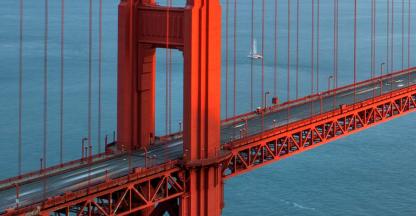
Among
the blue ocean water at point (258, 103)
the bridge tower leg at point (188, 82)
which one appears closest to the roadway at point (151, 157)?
the bridge tower leg at point (188, 82)

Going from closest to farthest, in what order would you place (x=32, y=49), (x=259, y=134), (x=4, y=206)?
(x=4, y=206)
(x=259, y=134)
(x=32, y=49)

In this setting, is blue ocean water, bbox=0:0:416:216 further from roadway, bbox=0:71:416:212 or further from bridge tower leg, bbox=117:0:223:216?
bridge tower leg, bbox=117:0:223:216

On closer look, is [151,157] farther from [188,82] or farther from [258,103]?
[258,103]

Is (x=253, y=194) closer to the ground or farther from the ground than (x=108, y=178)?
closer to the ground

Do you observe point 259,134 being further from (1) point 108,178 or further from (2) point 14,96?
(2) point 14,96

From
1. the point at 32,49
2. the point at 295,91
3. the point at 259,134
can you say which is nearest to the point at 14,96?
the point at 295,91

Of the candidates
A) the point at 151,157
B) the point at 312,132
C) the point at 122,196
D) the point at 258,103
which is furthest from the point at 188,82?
the point at 258,103
